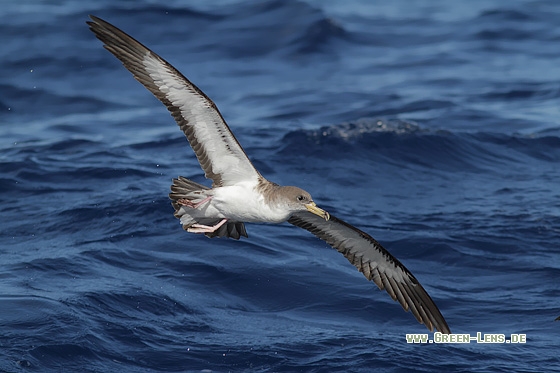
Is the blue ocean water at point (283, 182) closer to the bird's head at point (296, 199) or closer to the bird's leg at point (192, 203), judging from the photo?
the bird's leg at point (192, 203)

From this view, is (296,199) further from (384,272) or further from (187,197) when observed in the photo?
(384,272)

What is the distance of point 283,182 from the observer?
15.5m

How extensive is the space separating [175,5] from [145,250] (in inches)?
617

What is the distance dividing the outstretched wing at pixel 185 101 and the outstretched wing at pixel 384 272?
3.88 ft

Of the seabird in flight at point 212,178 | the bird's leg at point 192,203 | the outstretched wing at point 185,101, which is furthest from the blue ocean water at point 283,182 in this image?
the outstretched wing at point 185,101

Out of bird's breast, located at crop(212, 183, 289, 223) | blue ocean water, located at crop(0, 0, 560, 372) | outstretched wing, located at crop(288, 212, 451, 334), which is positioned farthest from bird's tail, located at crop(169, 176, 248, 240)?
blue ocean water, located at crop(0, 0, 560, 372)

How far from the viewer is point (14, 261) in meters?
12.2

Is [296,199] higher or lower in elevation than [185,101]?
lower

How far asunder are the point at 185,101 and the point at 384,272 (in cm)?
296

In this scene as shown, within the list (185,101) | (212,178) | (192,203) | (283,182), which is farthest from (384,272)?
(283,182)

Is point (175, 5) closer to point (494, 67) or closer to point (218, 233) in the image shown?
point (494, 67)

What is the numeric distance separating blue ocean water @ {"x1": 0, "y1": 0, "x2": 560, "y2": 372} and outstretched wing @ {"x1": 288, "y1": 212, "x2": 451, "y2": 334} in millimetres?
646

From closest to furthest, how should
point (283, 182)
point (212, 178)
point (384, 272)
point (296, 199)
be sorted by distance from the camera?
1. point (296, 199)
2. point (212, 178)
3. point (384, 272)
4. point (283, 182)

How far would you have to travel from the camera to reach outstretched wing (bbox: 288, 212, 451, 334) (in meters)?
9.84
